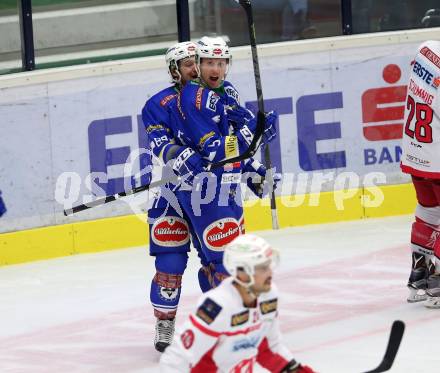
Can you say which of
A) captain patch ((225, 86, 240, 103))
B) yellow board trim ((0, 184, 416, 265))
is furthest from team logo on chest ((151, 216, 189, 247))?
yellow board trim ((0, 184, 416, 265))

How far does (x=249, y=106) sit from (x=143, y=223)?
1.08 metres

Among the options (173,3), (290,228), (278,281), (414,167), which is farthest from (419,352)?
(173,3)

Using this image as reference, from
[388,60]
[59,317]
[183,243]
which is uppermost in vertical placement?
[388,60]

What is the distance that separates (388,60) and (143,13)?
172cm

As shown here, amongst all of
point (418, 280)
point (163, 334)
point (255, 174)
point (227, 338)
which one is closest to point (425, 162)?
point (418, 280)

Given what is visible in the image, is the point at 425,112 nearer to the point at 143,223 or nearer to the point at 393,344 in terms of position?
the point at 393,344

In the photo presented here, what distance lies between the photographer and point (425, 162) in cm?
664

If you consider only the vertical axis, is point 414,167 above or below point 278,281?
above

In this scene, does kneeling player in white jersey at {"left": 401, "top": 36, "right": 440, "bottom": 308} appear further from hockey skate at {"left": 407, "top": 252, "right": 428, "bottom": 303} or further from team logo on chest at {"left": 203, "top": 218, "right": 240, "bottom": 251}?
team logo on chest at {"left": 203, "top": 218, "right": 240, "bottom": 251}

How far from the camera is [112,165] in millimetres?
8859

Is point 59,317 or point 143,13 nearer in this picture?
point 59,317

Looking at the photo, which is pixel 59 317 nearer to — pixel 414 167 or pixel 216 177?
pixel 216 177

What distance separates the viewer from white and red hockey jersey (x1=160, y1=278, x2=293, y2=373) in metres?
4.08

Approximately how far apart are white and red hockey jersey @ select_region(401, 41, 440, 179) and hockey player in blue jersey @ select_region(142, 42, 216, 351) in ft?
3.69
